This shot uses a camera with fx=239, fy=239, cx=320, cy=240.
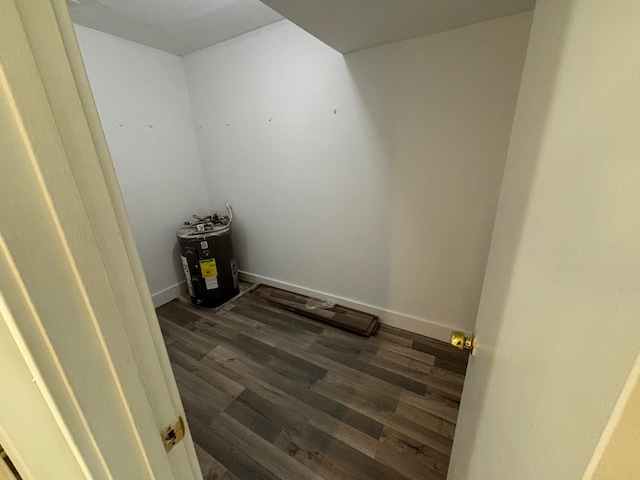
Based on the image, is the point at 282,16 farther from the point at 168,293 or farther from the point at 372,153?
the point at 168,293

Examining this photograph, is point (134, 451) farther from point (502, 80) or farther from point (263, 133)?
point (263, 133)

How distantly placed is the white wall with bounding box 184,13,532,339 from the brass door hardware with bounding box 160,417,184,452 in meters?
1.66

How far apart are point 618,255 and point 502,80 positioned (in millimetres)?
1593

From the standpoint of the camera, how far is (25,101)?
0.24 m

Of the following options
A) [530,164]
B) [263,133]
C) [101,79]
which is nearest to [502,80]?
[530,164]

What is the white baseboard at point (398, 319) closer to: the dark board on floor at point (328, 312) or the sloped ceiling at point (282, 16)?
the dark board on floor at point (328, 312)

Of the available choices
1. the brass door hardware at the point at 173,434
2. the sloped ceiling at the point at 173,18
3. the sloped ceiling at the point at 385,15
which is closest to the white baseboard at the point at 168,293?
the sloped ceiling at the point at 173,18

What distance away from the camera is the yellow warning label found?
2.33m

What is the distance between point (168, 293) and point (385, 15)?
2916 millimetres

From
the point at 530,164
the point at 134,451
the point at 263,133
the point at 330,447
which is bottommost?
the point at 330,447

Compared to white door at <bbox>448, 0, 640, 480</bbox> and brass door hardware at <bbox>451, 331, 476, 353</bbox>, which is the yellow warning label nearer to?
brass door hardware at <bbox>451, 331, 476, 353</bbox>

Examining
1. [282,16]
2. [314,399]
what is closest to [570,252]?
[314,399]

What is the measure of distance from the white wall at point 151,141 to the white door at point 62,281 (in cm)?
231

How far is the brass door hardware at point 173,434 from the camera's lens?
1.44 feet
